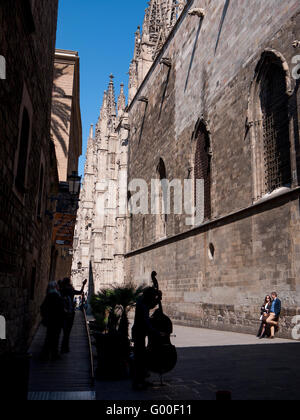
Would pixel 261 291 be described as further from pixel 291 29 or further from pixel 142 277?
pixel 142 277

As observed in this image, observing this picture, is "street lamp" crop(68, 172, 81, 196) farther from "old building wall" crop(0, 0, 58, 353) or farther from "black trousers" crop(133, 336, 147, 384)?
"black trousers" crop(133, 336, 147, 384)

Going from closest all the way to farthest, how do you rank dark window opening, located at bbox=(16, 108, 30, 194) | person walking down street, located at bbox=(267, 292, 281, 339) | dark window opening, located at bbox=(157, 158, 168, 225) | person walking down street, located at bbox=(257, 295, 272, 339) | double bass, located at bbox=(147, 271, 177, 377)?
double bass, located at bbox=(147, 271, 177, 377)
dark window opening, located at bbox=(16, 108, 30, 194)
person walking down street, located at bbox=(267, 292, 281, 339)
person walking down street, located at bbox=(257, 295, 272, 339)
dark window opening, located at bbox=(157, 158, 168, 225)

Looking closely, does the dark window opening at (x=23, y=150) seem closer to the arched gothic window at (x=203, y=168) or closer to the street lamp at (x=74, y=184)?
the street lamp at (x=74, y=184)

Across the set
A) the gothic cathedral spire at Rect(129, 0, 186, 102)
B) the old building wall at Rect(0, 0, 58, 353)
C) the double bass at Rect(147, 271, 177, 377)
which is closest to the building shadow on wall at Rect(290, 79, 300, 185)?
the old building wall at Rect(0, 0, 58, 353)

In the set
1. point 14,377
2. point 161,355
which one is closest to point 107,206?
point 161,355

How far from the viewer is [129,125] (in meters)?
30.9

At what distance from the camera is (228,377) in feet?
18.4

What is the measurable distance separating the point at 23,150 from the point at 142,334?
3436mm

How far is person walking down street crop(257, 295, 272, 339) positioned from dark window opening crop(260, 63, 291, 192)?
3.50 m

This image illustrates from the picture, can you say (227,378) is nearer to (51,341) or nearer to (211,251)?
(51,341)

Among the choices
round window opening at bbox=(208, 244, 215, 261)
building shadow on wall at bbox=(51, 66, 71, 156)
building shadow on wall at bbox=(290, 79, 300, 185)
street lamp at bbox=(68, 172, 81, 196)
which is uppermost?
building shadow on wall at bbox=(51, 66, 71, 156)

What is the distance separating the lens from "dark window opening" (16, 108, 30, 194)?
5.99m

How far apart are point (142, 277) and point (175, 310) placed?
6.11m
